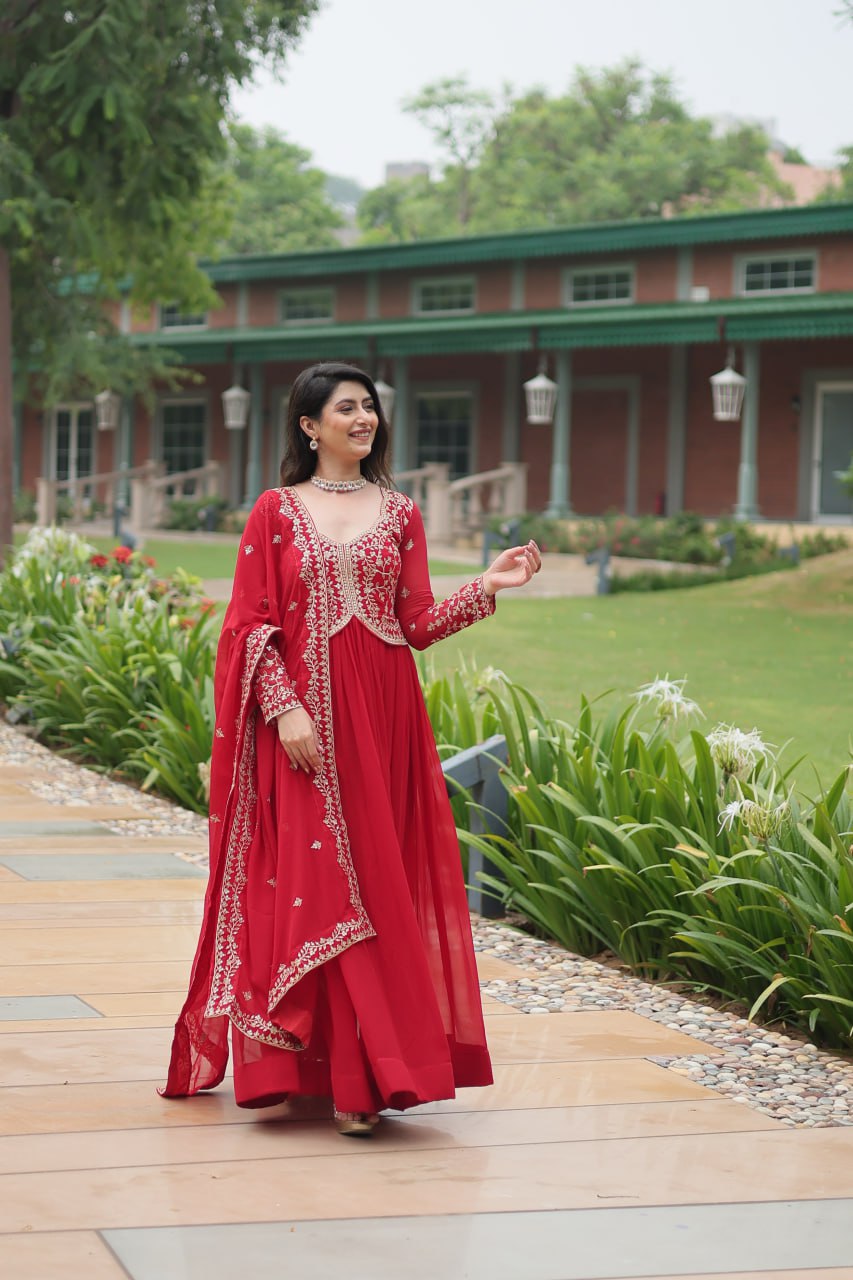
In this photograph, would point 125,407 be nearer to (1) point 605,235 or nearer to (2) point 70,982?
(1) point 605,235

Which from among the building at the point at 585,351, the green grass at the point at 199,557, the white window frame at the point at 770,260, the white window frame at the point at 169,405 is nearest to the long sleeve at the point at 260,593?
the green grass at the point at 199,557

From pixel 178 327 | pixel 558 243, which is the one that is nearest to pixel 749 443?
pixel 558 243

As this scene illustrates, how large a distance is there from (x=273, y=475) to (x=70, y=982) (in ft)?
97.2

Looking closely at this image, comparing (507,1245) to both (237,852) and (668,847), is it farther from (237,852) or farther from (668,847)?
(668,847)

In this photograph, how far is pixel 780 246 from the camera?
27250 mm

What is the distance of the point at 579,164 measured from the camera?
47906mm

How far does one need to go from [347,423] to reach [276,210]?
51798mm

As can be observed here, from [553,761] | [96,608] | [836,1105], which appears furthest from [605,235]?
[836,1105]

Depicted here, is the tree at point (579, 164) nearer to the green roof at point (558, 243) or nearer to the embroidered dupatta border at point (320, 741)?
the green roof at point (558, 243)

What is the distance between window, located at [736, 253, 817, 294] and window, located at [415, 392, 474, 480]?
5515 millimetres

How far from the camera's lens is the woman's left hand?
3.83m

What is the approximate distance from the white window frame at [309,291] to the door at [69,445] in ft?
17.4

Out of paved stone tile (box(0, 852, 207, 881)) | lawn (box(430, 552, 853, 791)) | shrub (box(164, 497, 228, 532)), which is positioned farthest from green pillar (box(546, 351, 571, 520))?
paved stone tile (box(0, 852, 207, 881))

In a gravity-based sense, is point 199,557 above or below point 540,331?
below
